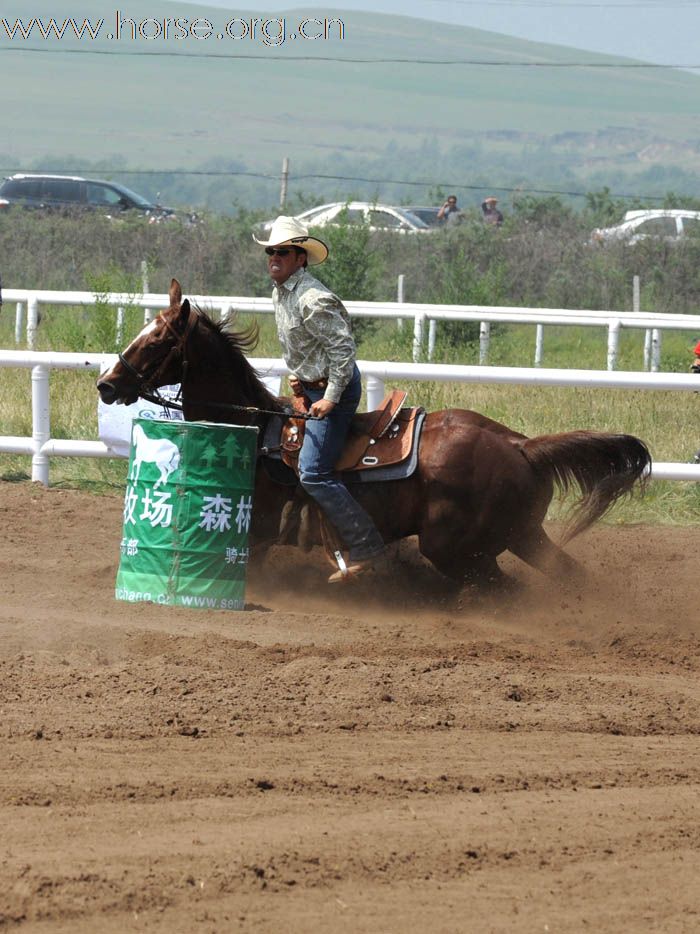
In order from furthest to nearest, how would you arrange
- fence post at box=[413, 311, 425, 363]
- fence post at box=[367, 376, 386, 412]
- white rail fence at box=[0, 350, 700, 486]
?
fence post at box=[413, 311, 425, 363] → fence post at box=[367, 376, 386, 412] → white rail fence at box=[0, 350, 700, 486]

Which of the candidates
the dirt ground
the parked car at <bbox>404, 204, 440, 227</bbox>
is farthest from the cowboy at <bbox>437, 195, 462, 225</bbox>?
the dirt ground

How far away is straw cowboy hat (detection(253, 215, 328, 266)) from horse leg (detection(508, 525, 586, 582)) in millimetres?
1991

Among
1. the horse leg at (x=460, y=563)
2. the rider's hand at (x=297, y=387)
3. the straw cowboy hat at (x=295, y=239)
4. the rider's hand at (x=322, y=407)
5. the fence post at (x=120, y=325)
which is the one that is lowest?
the horse leg at (x=460, y=563)

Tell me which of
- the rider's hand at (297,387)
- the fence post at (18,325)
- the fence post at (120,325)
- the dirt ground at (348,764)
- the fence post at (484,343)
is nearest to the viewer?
the dirt ground at (348,764)

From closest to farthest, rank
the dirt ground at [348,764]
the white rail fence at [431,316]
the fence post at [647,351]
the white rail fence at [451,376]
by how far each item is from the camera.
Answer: the dirt ground at [348,764] < the white rail fence at [451,376] < the white rail fence at [431,316] < the fence post at [647,351]

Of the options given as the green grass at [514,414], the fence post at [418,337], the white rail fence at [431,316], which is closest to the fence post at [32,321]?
the white rail fence at [431,316]

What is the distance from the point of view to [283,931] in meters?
3.63

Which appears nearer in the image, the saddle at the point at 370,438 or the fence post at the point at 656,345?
the saddle at the point at 370,438

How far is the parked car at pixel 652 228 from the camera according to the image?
30719mm

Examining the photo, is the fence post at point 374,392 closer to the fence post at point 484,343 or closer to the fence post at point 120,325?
the fence post at point 120,325

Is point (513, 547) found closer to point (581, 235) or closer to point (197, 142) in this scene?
point (581, 235)

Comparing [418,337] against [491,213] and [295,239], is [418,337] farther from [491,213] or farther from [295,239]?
[491,213]

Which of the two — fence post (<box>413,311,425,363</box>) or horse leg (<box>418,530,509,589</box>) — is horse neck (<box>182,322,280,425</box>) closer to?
horse leg (<box>418,530,509,589</box>)

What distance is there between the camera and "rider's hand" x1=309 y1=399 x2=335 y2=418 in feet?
24.4
